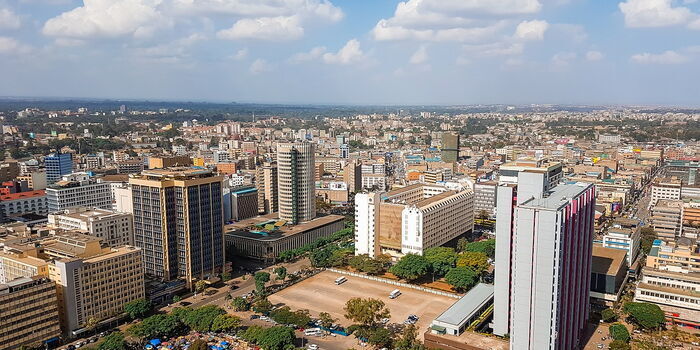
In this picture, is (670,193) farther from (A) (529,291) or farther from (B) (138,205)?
(B) (138,205)

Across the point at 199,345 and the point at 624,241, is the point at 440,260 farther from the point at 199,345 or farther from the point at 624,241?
the point at 199,345

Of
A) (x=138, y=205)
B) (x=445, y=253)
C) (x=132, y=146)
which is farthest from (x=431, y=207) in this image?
(x=132, y=146)

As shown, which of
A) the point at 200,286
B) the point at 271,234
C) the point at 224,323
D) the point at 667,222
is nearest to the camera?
the point at 224,323

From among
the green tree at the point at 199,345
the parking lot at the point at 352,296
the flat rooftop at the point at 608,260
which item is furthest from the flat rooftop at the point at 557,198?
the green tree at the point at 199,345

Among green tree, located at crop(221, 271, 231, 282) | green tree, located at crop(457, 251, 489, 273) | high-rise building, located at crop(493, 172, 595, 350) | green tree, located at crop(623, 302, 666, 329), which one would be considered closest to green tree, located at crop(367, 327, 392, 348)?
high-rise building, located at crop(493, 172, 595, 350)

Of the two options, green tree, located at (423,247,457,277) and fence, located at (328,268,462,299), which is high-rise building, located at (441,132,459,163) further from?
fence, located at (328,268,462,299)

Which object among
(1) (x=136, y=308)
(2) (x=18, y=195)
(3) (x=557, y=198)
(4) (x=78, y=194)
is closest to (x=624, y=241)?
(3) (x=557, y=198)
